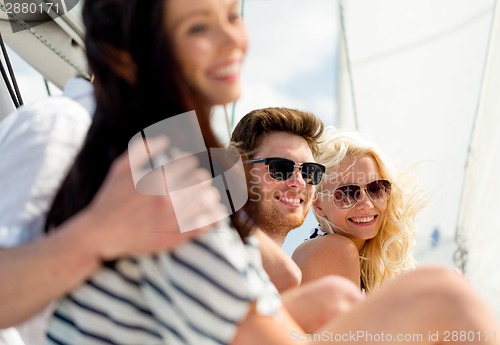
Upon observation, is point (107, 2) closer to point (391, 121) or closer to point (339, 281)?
point (339, 281)

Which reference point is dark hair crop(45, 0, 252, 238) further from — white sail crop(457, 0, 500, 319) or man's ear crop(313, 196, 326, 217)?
white sail crop(457, 0, 500, 319)

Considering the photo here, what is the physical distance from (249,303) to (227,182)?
0.69 ft

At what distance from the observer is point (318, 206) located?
218 centimetres

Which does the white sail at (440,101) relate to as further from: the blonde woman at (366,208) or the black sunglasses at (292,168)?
the black sunglasses at (292,168)

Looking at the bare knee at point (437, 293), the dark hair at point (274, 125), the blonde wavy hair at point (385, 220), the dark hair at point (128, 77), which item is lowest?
the blonde wavy hair at point (385, 220)

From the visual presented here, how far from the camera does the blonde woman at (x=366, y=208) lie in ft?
6.75

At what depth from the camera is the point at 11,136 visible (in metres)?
0.80

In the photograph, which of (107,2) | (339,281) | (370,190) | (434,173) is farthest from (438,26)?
(107,2)

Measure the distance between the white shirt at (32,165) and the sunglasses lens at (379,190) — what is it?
142cm

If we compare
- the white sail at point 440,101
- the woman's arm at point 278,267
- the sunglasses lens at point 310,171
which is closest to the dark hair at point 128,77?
the woman's arm at point 278,267

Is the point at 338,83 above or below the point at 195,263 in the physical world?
below

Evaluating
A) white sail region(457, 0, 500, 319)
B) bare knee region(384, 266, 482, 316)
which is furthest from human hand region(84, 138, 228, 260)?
white sail region(457, 0, 500, 319)

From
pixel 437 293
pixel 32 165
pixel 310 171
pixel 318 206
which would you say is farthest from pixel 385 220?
pixel 32 165

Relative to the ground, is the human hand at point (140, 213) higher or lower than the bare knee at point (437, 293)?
higher
